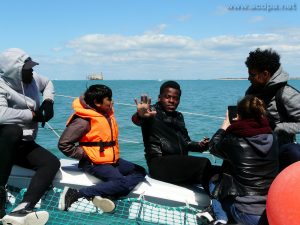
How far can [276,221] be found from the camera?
2510 millimetres

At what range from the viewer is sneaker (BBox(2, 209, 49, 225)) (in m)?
2.82

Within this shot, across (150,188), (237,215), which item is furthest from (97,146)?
(237,215)

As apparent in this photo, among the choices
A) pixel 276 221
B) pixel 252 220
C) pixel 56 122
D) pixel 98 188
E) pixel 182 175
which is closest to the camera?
pixel 276 221

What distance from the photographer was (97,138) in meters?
3.36

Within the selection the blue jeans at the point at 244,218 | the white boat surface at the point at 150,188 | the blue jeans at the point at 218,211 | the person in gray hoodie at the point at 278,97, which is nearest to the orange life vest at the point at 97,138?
the white boat surface at the point at 150,188

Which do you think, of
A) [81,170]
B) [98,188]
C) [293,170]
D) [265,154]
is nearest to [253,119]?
[265,154]

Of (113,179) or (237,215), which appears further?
(113,179)

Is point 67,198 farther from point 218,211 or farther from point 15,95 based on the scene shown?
point 218,211

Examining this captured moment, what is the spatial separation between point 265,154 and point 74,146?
1.50 metres

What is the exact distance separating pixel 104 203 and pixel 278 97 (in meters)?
1.62

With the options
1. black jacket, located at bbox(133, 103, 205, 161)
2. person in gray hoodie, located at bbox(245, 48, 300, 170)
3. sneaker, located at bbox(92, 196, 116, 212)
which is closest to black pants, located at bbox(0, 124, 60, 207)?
sneaker, located at bbox(92, 196, 116, 212)

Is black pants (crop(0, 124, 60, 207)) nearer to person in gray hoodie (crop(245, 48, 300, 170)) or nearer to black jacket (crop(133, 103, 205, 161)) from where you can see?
black jacket (crop(133, 103, 205, 161))

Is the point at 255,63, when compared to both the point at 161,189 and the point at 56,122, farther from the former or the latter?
the point at 56,122

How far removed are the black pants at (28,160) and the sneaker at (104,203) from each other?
0.40 meters
